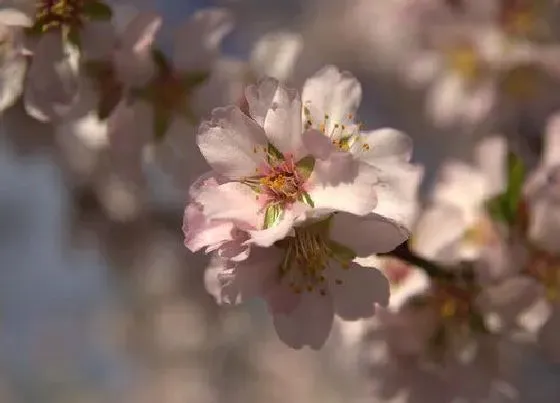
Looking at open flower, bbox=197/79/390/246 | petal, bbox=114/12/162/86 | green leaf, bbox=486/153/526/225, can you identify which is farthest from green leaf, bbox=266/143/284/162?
green leaf, bbox=486/153/526/225

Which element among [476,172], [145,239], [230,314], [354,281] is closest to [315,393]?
[230,314]

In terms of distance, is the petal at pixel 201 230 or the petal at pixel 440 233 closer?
the petal at pixel 201 230

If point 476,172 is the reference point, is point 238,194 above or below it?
above

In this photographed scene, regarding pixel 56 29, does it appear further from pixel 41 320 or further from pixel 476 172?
pixel 41 320

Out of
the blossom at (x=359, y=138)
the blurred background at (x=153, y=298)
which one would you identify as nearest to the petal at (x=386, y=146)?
the blossom at (x=359, y=138)

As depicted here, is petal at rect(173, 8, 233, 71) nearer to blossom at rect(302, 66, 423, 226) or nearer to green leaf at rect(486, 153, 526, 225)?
blossom at rect(302, 66, 423, 226)

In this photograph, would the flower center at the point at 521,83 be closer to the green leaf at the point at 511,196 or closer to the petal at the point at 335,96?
the green leaf at the point at 511,196
